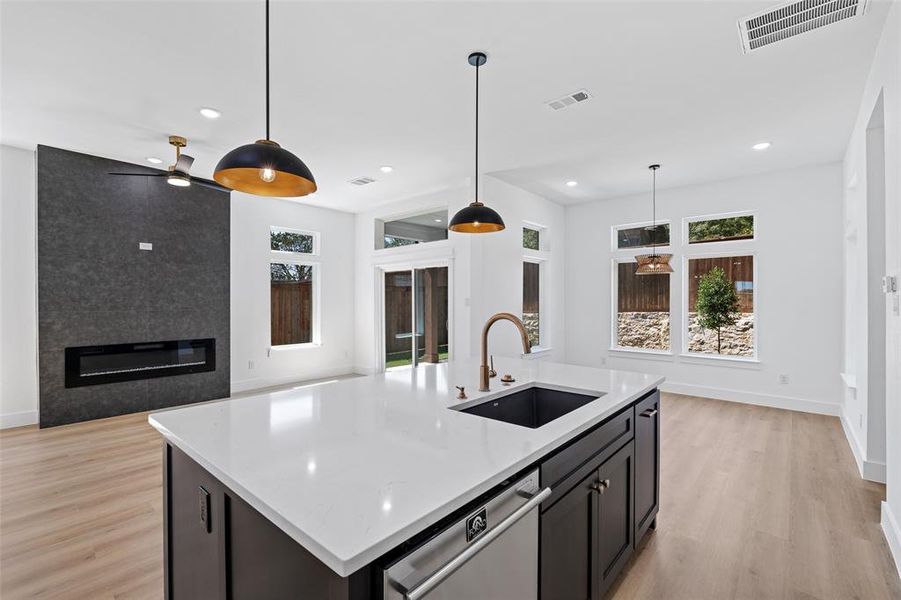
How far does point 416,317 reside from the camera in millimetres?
6871

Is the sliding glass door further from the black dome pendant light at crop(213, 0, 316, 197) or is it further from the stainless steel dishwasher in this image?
the stainless steel dishwasher

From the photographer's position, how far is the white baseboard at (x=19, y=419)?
448cm

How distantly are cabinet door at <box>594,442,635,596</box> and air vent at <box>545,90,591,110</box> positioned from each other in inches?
105

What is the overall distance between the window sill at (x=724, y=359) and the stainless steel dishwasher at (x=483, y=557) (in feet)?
18.4

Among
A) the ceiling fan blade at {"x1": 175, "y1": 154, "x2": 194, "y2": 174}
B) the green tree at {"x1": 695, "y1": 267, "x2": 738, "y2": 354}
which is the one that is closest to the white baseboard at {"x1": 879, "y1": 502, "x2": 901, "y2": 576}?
the green tree at {"x1": 695, "y1": 267, "x2": 738, "y2": 354}

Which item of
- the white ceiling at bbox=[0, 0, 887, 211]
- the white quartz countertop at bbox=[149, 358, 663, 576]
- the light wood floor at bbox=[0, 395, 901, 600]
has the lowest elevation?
the light wood floor at bbox=[0, 395, 901, 600]

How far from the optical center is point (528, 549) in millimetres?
1268

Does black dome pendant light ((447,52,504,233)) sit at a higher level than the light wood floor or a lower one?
higher

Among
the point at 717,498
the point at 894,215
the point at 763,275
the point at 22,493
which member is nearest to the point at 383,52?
the point at 894,215

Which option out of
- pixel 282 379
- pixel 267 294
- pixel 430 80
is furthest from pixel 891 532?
pixel 267 294

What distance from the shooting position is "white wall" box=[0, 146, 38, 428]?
4473 mm

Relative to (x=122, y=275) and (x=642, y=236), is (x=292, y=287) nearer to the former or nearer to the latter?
(x=122, y=275)

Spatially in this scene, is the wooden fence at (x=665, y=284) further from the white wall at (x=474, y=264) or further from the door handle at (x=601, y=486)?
the door handle at (x=601, y=486)

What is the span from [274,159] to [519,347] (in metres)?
4.99
